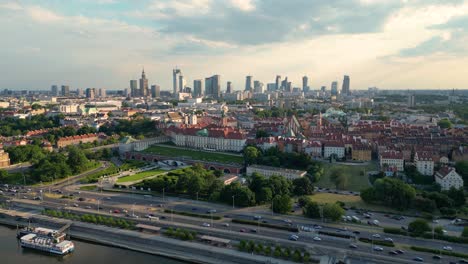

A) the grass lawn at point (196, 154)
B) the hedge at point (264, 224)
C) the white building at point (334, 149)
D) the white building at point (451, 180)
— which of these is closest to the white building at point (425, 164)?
the white building at point (451, 180)

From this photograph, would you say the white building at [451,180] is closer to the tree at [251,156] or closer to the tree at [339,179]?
the tree at [339,179]

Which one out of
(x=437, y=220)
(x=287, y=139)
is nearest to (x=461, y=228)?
(x=437, y=220)

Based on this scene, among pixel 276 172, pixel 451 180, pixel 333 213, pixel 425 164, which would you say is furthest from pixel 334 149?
pixel 333 213

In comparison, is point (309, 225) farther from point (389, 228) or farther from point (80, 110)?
point (80, 110)

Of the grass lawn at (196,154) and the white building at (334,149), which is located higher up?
the white building at (334,149)

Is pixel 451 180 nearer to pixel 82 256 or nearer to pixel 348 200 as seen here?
pixel 348 200

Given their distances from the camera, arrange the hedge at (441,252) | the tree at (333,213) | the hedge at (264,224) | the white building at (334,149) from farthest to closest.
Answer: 1. the white building at (334,149)
2. the tree at (333,213)
3. the hedge at (264,224)
4. the hedge at (441,252)
